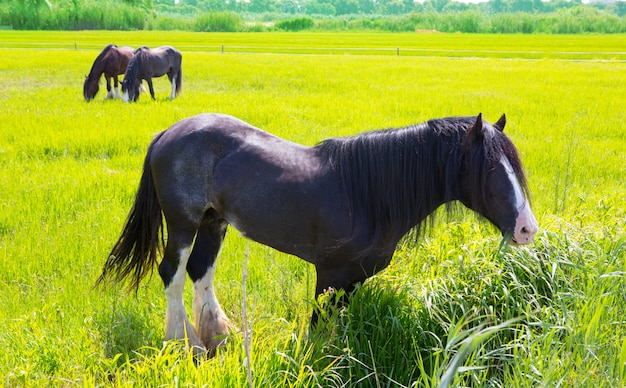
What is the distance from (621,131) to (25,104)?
11.9m

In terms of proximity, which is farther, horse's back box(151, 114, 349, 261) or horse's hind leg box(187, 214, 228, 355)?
horse's hind leg box(187, 214, 228, 355)

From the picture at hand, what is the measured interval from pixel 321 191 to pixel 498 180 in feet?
3.18

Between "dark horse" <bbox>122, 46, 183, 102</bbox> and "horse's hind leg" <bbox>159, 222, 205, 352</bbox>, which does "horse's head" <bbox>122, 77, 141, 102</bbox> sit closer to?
"dark horse" <bbox>122, 46, 183, 102</bbox>

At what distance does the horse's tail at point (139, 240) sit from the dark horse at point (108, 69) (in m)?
11.1

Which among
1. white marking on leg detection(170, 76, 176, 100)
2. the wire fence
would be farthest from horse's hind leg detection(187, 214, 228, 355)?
the wire fence

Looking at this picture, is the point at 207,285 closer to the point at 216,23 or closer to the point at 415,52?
the point at 415,52

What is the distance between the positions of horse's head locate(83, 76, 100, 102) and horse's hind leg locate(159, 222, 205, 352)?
1160 centimetres

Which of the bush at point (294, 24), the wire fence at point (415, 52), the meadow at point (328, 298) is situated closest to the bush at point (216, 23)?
the bush at point (294, 24)

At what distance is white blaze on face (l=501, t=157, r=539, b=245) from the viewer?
9.77 feet

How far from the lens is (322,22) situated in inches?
3716

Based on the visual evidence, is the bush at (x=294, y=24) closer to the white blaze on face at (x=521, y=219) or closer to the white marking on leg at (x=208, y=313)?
the white marking on leg at (x=208, y=313)

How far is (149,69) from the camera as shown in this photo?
1498 cm

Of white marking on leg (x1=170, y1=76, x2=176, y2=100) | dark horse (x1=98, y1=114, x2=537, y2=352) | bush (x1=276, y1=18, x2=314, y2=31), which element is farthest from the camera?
bush (x1=276, y1=18, x2=314, y2=31)

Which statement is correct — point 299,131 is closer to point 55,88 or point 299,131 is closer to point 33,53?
point 55,88
